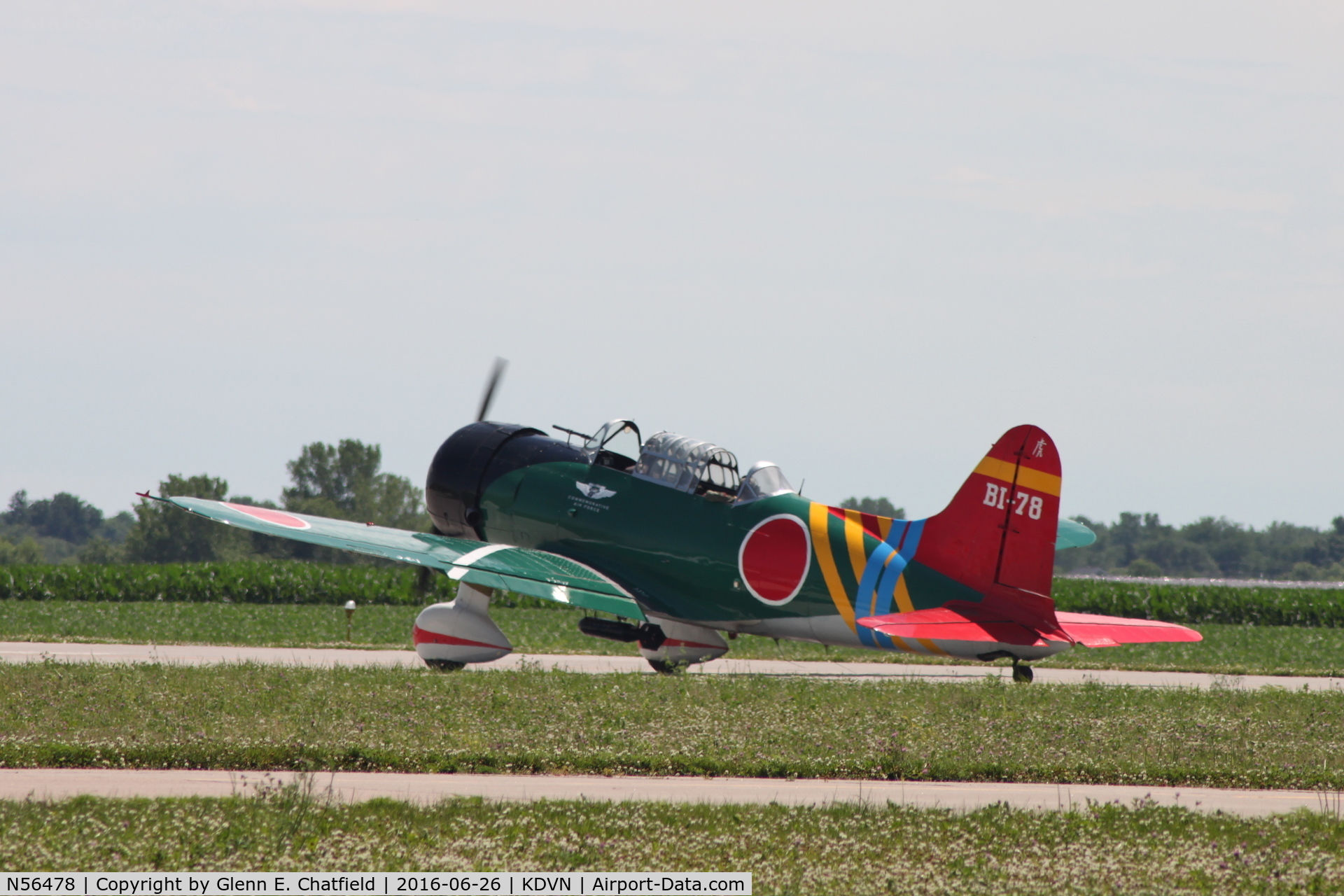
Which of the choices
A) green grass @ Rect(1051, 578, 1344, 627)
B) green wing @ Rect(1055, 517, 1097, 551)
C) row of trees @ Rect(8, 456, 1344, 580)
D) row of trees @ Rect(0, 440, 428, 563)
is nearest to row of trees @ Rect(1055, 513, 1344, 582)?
row of trees @ Rect(8, 456, 1344, 580)

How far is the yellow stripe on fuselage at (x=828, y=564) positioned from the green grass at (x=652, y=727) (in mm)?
1131

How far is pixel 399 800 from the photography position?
9.62 metres

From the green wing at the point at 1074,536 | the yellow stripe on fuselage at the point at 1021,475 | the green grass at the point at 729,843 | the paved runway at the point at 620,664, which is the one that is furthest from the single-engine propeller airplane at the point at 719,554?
the green grass at the point at 729,843

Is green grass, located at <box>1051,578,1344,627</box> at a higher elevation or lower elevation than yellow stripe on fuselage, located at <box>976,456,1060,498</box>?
lower

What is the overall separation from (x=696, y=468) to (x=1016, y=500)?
4.24m

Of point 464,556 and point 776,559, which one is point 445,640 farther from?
point 776,559

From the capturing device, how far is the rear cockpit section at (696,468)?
703 inches

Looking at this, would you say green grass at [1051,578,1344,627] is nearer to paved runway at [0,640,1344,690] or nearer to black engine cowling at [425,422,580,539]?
paved runway at [0,640,1344,690]

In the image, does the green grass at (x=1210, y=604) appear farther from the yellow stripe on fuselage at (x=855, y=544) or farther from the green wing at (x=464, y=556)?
the green wing at (x=464, y=556)

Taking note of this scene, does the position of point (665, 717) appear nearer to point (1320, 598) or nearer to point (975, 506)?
point (975, 506)

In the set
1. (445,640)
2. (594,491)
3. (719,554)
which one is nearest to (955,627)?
(719,554)

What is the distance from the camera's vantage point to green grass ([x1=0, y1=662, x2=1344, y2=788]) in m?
11.5

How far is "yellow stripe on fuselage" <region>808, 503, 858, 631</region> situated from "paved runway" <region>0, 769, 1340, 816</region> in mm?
5627

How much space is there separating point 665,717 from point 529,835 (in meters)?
4.61
